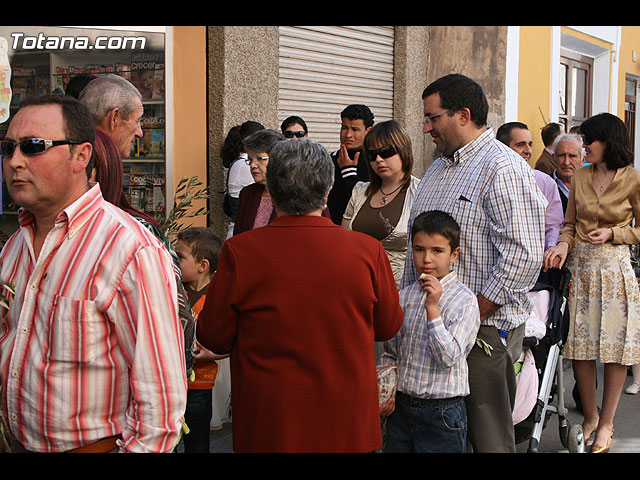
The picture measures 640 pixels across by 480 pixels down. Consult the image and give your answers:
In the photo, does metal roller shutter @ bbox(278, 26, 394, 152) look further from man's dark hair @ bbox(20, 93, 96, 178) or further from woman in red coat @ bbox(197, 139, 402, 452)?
man's dark hair @ bbox(20, 93, 96, 178)

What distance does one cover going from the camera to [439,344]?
3.27 metres

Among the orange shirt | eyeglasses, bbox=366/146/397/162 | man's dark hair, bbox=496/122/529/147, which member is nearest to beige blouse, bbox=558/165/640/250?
man's dark hair, bbox=496/122/529/147

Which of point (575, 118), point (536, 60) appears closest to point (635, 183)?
point (536, 60)

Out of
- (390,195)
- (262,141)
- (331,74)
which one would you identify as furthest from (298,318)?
(331,74)

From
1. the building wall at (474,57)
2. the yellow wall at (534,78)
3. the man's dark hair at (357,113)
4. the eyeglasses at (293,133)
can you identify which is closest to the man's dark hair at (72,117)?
the man's dark hair at (357,113)

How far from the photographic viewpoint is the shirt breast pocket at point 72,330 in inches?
77.4

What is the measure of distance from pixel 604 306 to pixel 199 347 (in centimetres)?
311

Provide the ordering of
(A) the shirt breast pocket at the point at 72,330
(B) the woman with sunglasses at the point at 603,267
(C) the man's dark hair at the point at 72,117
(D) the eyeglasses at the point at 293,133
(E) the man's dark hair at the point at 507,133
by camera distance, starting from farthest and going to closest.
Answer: (D) the eyeglasses at the point at 293,133 < (E) the man's dark hair at the point at 507,133 < (B) the woman with sunglasses at the point at 603,267 < (C) the man's dark hair at the point at 72,117 < (A) the shirt breast pocket at the point at 72,330

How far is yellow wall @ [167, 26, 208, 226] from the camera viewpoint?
23.4 ft

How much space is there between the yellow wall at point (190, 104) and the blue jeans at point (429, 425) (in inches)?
164

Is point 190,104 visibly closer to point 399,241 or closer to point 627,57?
point 399,241

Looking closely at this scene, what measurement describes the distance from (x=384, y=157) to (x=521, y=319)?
1.43m

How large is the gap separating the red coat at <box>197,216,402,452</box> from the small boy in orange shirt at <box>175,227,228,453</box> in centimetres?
101

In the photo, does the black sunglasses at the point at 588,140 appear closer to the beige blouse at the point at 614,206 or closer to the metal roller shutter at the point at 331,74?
the beige blouse at the point at 614,206
